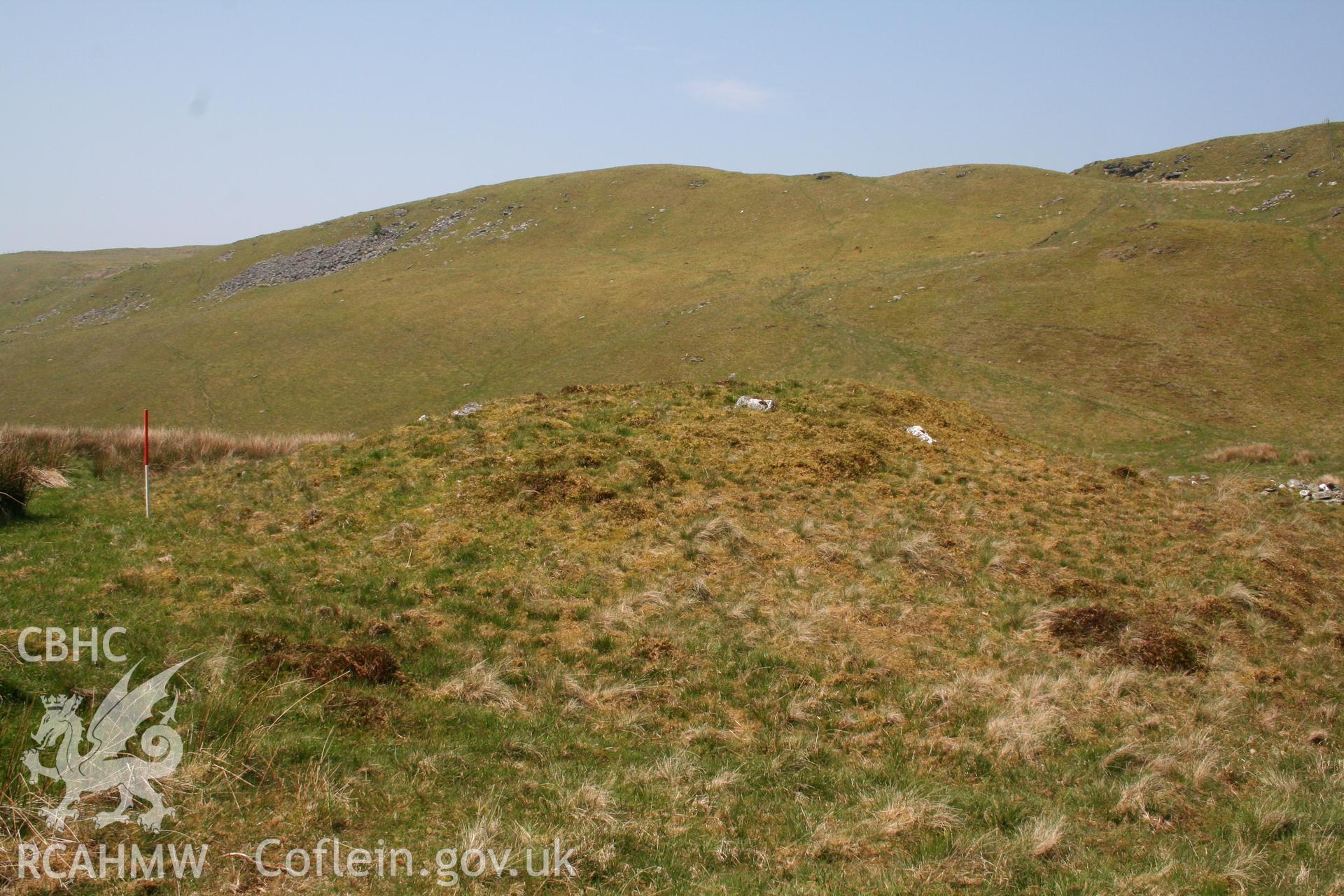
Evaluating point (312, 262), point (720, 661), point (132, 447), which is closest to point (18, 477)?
point (132, 447)

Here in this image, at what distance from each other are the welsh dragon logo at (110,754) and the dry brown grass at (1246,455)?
104ft

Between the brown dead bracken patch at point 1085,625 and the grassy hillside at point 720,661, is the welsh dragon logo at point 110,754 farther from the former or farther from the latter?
the brown dead bracken patch at point 1085,625

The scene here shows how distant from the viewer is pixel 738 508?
1423 centimetres

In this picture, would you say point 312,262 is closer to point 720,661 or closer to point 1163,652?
point 720,661

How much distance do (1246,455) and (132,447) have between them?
35129 millimetres

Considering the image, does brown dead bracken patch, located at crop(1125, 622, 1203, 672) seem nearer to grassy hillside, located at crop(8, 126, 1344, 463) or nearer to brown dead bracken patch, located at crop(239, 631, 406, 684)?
brown dead bracken patch, located at crop(239, 631, 406, 684)

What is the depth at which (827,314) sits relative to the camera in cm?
5119

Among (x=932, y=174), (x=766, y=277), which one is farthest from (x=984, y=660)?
(x=932, y=174)

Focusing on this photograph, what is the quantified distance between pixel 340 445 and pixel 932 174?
296 ft

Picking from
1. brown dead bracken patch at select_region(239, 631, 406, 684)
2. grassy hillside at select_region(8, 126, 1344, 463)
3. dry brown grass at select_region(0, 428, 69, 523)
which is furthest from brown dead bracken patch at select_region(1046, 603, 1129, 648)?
grassy hillside at select_region(8, 126, 1344, 463)

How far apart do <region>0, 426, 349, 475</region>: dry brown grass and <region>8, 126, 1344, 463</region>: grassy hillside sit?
23750 millimetres

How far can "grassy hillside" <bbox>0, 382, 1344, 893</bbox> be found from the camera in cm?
584

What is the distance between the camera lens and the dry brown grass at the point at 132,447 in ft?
59.7

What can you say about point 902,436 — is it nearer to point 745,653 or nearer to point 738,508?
point 738,508
